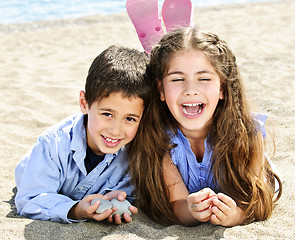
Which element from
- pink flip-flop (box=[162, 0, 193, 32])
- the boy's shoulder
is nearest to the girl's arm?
the boy's shoulder

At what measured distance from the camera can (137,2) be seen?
3.16 m

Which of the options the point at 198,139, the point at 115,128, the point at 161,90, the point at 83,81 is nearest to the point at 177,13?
the point at 161,90

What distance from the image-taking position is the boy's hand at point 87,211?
2480mm

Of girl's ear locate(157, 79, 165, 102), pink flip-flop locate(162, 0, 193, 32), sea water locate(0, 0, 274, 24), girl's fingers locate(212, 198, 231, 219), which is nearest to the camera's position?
girl's fingers locate(212, 198, 231, 219)

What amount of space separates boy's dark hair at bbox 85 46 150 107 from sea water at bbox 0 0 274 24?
9.01 meters

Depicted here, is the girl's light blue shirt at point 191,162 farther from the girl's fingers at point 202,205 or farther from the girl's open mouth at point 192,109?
the girl's fingers at point 202,205

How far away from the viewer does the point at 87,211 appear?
2.49 metres

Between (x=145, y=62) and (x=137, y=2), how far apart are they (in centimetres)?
58

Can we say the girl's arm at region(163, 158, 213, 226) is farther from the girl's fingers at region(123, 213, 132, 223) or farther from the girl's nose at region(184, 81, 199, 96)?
the girl's nose at region(184, 81, 199, 96)

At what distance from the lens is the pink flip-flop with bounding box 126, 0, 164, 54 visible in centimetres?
310

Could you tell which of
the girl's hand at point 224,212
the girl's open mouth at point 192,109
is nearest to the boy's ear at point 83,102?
the girl's open mouth at point 192,109

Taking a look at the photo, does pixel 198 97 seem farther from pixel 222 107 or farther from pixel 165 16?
pixel 165 16

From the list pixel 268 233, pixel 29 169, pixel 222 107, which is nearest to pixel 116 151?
pixel 29 169

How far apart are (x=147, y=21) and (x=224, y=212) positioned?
1.50 m
